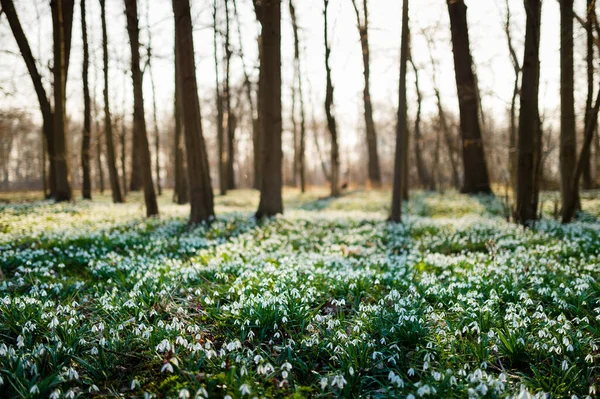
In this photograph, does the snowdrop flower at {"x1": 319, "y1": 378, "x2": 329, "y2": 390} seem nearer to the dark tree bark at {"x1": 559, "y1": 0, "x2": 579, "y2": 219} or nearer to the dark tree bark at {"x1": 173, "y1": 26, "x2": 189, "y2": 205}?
the dark tree bark at {"x1": 559, "y1": 0, "x2": 579, "y2": 219}

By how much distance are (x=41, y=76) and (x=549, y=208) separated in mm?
20774

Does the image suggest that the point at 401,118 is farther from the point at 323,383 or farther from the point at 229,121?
the point at 229,121

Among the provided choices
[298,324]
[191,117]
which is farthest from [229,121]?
[298,324]

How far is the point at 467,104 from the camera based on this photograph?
1897 cm

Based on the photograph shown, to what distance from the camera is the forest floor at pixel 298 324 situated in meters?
3.25

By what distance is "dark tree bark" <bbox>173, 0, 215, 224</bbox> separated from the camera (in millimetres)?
10641

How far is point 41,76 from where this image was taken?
53.5 feet

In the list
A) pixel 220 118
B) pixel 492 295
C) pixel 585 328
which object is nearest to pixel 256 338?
pixel 492 295

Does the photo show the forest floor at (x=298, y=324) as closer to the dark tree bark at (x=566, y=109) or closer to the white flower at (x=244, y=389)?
the white flower at (x=244, y=389)

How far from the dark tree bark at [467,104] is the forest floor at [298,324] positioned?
11.7 meters

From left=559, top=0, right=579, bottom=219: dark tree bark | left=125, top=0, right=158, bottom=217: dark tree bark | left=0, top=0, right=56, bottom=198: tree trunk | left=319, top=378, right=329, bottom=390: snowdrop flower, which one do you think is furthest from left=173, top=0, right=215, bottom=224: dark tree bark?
left=559, top=0, right=579, bottom=219: dark tree bark

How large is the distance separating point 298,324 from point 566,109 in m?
11.5

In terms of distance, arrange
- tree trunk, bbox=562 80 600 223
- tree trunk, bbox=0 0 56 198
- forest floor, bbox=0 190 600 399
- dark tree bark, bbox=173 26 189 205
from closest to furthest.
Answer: forest floor, bbox=0 190 600 399, tree trunk, bbox=562 80 600 223, tree trunk, bbox=0 0 56 198, dark tree bark, bbox=173 26 189 205

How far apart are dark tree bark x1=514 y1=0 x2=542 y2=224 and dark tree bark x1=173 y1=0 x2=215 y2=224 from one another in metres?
8.85
